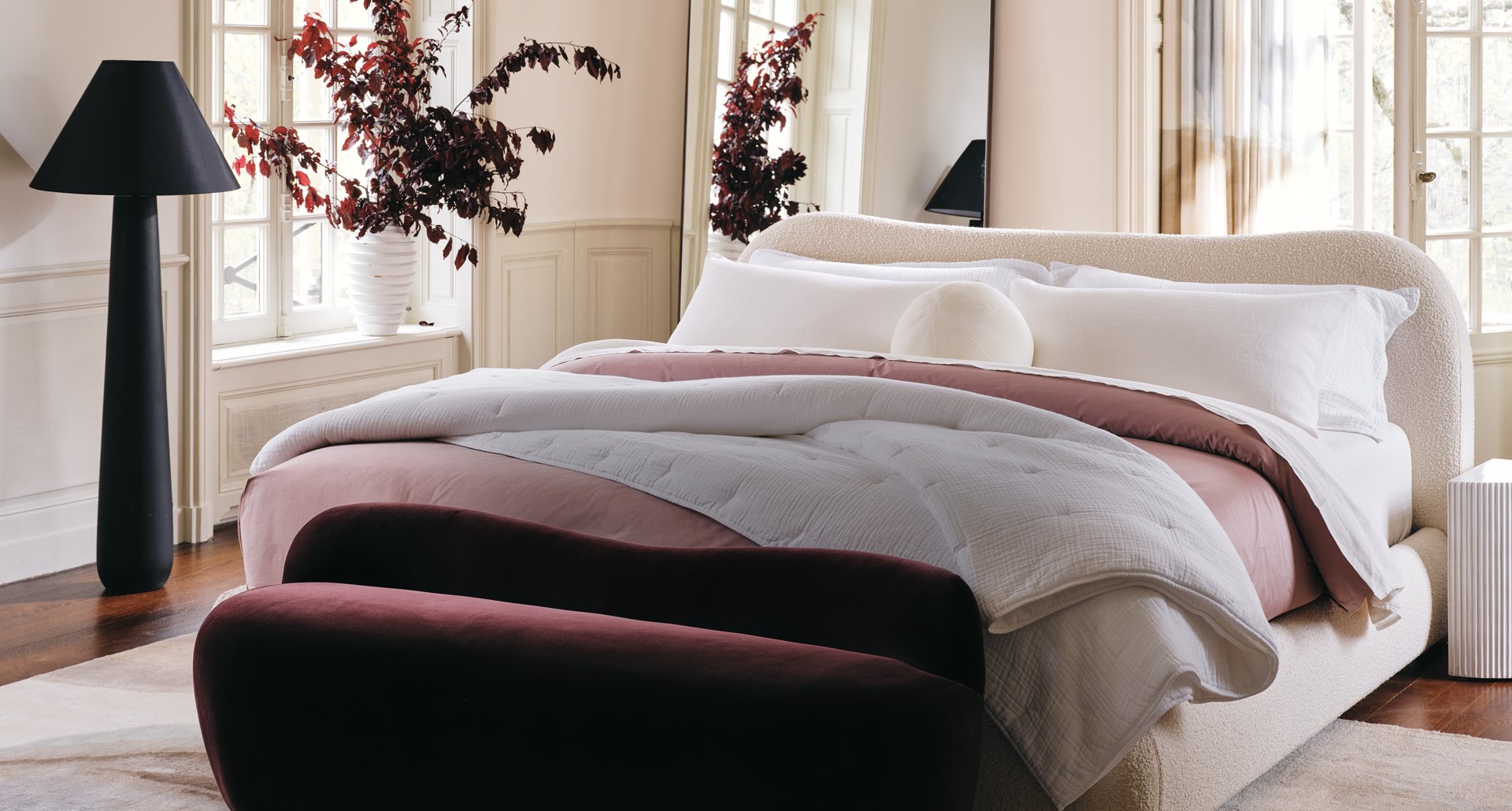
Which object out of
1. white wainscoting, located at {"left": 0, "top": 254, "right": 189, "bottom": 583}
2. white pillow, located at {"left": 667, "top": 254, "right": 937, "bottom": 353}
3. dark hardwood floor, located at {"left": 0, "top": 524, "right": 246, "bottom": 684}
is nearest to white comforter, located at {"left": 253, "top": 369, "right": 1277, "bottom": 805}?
white pillow, located at {"left": 667, "top": 254, "right": 937, "bottom": 353}

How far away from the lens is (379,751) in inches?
69.8

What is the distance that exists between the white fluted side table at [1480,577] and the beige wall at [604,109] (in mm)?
3444

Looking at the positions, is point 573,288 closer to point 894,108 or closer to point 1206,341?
point 894,108

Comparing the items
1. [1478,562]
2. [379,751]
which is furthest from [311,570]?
[1478,562]

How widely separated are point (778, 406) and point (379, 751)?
41.3 inches

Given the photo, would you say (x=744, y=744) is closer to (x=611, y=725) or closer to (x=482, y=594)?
(x=611, y=725)

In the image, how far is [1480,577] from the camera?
319cm

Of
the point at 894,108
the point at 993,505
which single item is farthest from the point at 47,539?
the point at 894,108

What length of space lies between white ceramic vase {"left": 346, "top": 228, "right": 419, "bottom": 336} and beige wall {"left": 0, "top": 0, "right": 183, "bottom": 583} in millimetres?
886

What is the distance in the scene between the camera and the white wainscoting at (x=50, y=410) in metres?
3.85

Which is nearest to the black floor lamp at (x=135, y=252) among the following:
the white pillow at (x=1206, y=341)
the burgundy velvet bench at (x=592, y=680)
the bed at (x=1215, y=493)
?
the bed at (x=1215, y=493)

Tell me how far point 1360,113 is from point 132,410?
12.7ft

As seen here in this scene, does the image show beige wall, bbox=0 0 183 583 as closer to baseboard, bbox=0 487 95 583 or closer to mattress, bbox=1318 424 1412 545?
baseboard, bbox=0 487 95 583

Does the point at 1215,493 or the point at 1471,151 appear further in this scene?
the point at 1471,151
